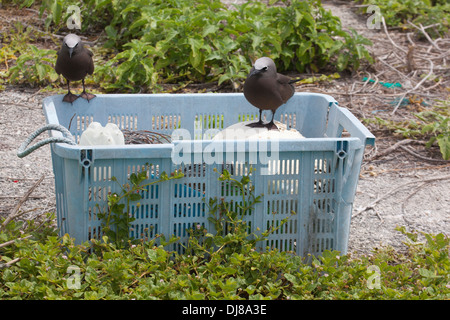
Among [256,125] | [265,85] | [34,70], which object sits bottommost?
[34,70]

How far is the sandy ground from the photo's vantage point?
3.41 metres

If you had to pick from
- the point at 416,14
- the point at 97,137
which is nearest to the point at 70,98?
the point at 97,137

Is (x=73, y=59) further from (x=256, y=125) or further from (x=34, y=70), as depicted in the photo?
(x=34, y=70)

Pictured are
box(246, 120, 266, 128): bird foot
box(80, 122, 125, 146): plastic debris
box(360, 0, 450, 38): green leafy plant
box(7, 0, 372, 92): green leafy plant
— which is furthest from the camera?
box(360, 0, 450, 38): green leafy plant

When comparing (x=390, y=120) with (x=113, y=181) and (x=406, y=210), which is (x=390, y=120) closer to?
(x=406, y=210)

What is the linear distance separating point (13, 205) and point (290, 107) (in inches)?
64.4

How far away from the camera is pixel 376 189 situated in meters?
3.92

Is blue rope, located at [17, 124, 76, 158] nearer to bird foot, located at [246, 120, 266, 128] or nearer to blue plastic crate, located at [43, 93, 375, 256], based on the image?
blue plastic crate, located at [43, 93, 375, 256]

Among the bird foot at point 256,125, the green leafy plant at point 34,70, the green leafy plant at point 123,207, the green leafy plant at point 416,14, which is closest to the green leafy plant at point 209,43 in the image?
the green leafy plant at point 34,70

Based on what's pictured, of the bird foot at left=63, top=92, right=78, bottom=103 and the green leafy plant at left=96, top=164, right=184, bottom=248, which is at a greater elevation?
the bird foot at left=63, top=92, right=78, bottom=103

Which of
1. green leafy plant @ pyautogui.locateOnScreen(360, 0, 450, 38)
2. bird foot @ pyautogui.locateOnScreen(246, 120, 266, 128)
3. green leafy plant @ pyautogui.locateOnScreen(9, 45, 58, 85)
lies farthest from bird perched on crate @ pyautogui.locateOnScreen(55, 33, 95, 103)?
green leafy plant @ pyautogui.locateOnScreen(360, 0, 450, 38)

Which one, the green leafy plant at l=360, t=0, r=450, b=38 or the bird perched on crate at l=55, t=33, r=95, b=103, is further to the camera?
the green leafy plant at l=360, t=0, r=450, b=38

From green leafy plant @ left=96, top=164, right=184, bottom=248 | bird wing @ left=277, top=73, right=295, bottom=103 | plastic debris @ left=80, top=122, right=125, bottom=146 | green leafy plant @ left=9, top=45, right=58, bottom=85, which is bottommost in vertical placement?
green leafy plant @ left=9, top=45, right=58, bottom=85

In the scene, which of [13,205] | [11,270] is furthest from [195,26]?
[11,270]
